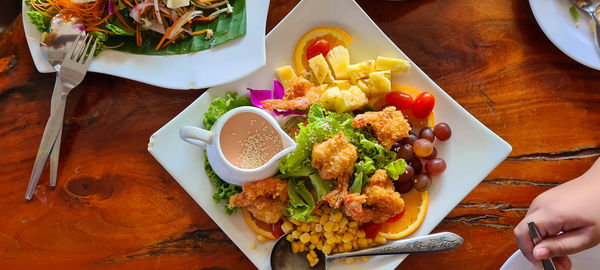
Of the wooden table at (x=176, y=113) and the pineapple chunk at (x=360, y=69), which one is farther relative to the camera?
the wooden table at (x=176, y=113)

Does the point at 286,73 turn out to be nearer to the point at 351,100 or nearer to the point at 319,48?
the point at 319,48

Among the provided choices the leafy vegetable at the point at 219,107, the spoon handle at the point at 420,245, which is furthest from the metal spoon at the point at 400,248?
the leafy vegetable at the point at 219,107

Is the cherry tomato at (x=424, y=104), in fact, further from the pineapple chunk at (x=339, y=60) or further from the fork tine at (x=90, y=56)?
the fork tine at (x=90, y=56)

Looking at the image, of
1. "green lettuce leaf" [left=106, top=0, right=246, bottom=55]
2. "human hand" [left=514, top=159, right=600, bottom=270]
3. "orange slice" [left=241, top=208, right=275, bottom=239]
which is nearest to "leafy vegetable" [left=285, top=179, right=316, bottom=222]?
"orange slice" [left=241, top=208, right=275, bottom=239]

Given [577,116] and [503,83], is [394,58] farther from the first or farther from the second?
[577,116]

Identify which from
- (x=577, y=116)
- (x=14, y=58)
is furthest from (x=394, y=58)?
(x=14, y=58)

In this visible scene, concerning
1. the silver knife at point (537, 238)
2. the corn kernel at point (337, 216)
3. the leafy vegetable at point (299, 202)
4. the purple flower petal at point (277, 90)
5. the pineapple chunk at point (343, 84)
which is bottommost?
the corn kernel at point (337, 216)

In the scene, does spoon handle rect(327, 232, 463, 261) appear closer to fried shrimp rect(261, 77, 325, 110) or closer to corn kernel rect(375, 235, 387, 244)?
corn kernel rect(375, 235, 387, 244)
